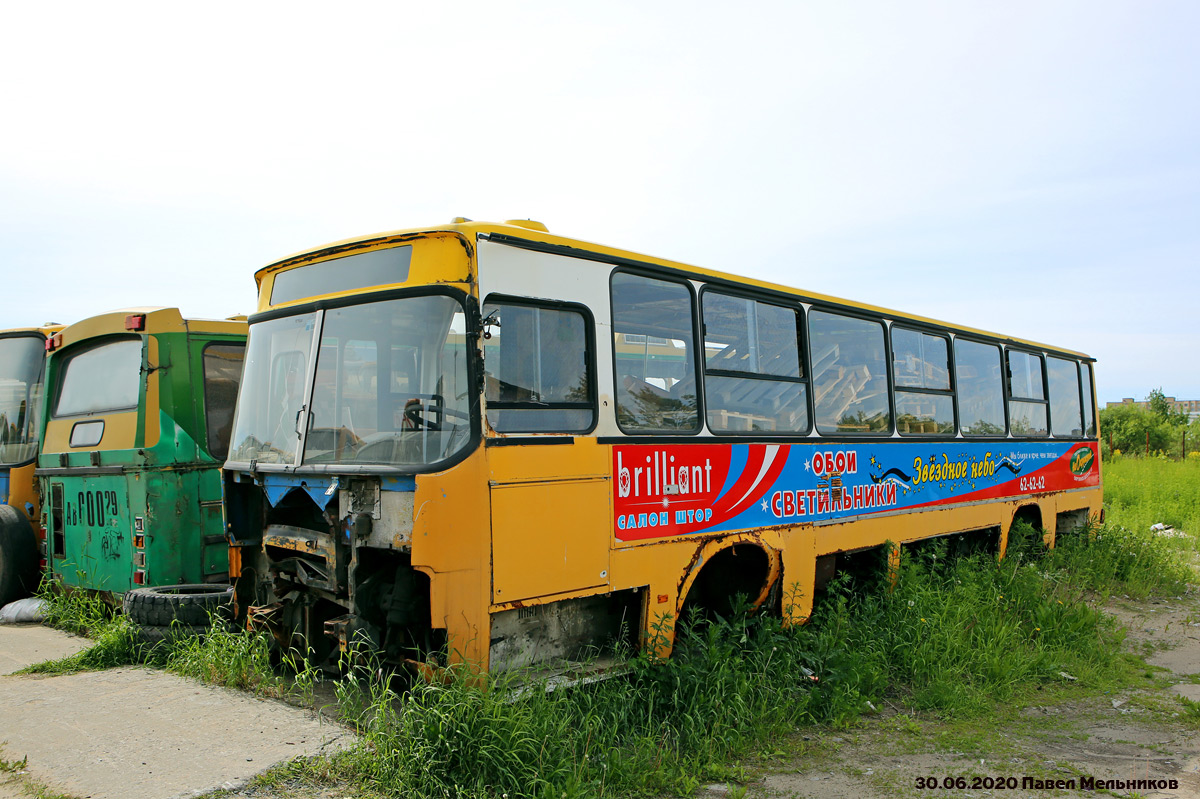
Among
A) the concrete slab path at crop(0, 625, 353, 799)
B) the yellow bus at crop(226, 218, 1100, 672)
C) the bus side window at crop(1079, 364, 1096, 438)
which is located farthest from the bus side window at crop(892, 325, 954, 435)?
the concrete slab path at crop(0, 625, 353, 799)

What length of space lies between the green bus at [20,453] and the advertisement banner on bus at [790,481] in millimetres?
6569

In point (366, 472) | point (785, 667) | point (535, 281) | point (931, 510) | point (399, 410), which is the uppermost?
point (535, 281)

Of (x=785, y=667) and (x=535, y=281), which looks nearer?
(x=535, y=281)

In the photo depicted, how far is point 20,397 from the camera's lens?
29.5 ft

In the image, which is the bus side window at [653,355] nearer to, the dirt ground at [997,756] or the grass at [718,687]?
the grass at [718,687]

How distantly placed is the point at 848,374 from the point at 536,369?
3.70 m

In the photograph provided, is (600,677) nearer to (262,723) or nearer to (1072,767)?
(262,723)

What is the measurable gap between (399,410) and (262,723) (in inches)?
78.1

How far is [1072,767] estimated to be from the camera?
486 centimetres

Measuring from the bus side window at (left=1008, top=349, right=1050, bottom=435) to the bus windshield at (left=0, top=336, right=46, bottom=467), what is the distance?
35.4ft

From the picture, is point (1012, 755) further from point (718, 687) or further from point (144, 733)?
point (144, 733)

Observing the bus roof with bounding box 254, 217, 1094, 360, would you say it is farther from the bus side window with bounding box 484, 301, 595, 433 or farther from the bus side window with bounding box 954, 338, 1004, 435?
the bus side window with bounding box 954, 338, 1004, 435

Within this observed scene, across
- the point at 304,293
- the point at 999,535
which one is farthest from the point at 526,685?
the point at 999,535

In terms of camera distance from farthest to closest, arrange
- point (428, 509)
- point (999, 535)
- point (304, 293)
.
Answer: point (999, 535), point (304, 293), point (428, 509)
